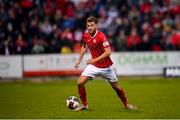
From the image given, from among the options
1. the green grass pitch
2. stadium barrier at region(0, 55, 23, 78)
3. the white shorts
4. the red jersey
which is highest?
the red jersey

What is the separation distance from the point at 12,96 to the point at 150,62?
993 centimetres

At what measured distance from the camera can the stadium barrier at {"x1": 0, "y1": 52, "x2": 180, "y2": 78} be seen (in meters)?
27.8

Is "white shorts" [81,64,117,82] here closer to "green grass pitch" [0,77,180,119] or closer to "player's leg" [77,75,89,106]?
"player's leg" [77,75,89,106]

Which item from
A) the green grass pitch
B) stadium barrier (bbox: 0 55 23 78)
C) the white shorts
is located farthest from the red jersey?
stadium barrier (bbox: 0 55 23 78)

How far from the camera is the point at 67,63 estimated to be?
2788cm

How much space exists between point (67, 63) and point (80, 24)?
2.53 meters

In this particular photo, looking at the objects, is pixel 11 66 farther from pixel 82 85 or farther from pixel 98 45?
pixel 98 45

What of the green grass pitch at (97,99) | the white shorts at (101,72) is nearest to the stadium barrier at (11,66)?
the green grass pitch at (97,99)

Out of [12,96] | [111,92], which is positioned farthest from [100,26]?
[12,96]

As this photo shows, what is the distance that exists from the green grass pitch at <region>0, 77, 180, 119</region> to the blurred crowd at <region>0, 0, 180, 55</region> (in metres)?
1.87

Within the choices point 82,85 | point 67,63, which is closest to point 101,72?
point 82,85

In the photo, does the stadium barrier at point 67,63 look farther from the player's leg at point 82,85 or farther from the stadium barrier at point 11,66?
the player's leg at point 82,85

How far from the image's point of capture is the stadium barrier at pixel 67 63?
91.2 feet

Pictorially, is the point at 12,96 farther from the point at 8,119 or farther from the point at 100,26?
the point at 100,26
